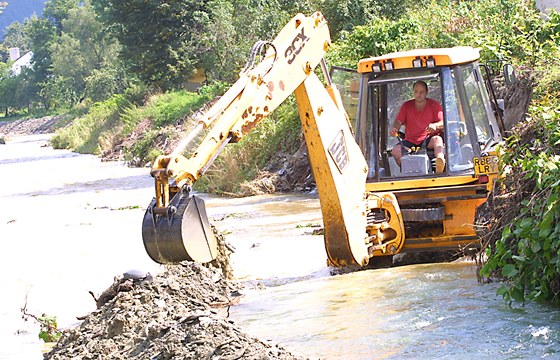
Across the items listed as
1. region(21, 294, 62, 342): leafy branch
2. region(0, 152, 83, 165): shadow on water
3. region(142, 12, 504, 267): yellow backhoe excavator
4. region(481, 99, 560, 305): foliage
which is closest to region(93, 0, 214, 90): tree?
region(0, 152, 83, 165): shadow on water

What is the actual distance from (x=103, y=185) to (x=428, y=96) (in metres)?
22.1

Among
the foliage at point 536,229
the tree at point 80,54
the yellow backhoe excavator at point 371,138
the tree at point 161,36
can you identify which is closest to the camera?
the foliage at point 536,229

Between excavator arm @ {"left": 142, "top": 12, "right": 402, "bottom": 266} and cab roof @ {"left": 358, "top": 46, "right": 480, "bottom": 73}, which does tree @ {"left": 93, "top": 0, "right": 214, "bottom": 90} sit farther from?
excavator arm @ {"left": 142, "top": 12, "right": 402, "bottom": 266}

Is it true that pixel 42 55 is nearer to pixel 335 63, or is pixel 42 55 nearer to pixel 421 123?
pixel 335 63

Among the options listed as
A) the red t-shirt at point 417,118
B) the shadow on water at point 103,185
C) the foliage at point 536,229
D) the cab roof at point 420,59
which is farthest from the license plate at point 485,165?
the shadow on water at point 103,185

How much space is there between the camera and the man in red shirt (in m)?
11.9

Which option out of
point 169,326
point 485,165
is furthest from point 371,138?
point 169,326

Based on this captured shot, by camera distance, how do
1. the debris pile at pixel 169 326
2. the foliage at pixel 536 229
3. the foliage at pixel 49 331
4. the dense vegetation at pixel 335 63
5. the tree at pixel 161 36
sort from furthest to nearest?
the tree at pixel 161 36 → the foliage at pixel 49 331 → the dense vegetation at pixel 335 63 → the foliage at pixel 536 229 → the debris pile at pixel 169 326

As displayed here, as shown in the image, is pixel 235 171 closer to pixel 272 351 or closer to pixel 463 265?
pixel 463 265

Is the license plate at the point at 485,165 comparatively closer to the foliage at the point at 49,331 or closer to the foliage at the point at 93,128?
the foliage at the point at 49,331

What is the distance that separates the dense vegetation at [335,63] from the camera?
9.18 metres

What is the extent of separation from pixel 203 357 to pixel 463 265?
5.31 metres

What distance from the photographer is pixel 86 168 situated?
4322cm

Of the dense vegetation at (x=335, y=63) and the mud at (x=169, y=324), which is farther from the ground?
the dense vegetation at (x=335, y=63)
